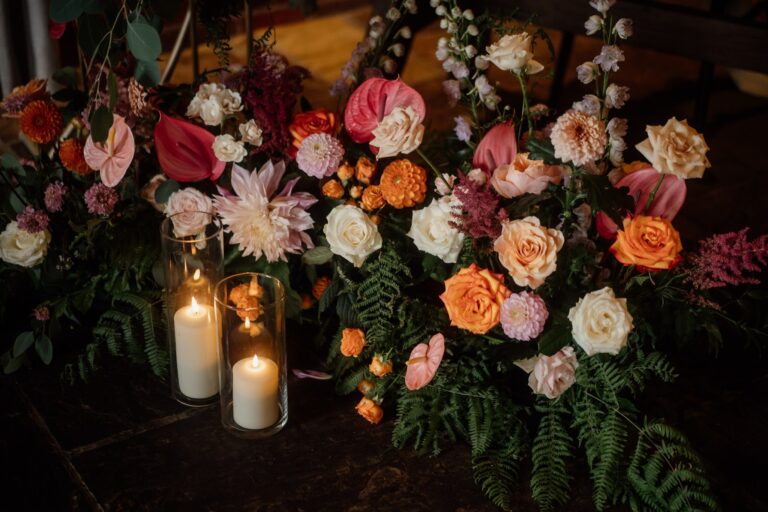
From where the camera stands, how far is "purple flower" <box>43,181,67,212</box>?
4.65 ft

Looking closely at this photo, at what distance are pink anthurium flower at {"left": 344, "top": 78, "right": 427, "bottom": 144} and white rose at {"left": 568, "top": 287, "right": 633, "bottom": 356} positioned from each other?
393 mm

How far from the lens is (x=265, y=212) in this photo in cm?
133

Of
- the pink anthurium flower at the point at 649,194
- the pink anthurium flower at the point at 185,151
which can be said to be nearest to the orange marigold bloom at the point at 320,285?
the pink anthurium flower at the point at 185,151

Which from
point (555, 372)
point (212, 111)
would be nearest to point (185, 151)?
point (212, 111)

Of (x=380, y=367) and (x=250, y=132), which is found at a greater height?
(x=250, y=132)

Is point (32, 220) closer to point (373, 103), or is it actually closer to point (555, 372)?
point (373, 103)

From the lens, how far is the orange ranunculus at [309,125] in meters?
1.36

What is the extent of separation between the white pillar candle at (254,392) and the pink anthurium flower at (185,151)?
1.11 ft

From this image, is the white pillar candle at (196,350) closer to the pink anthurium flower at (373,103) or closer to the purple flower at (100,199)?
the purple flower at (100,199)

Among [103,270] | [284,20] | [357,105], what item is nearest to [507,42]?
[357,105]

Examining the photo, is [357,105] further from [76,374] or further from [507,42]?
[76,374]

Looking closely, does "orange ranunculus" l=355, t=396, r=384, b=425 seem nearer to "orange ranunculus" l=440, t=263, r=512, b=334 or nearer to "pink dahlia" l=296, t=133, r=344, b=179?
"orange ranunculus" l=440, t=263, r=512, b=334

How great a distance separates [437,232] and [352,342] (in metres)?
0.22

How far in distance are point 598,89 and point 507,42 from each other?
0.50ft
